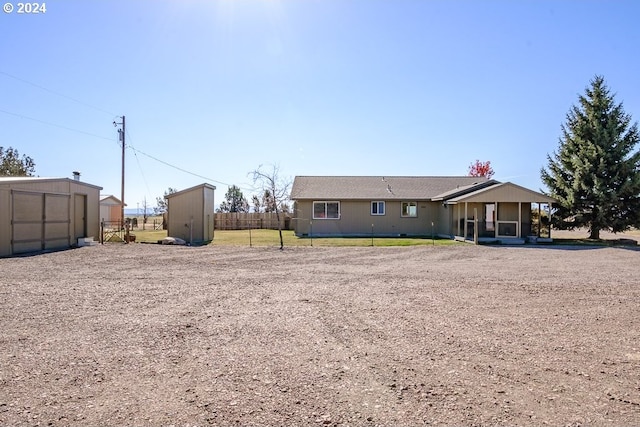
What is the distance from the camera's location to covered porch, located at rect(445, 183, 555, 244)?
20.4m

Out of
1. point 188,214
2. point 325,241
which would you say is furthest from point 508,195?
point 188,214

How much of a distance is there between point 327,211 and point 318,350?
2111 centimetres

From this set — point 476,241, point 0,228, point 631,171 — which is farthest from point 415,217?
point 0,228

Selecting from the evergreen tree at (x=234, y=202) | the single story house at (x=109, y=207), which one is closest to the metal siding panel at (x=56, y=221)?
the single story house at (x=109, y=207)

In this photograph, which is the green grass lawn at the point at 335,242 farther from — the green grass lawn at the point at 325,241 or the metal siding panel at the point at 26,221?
the metal siding panel at the point at 26,221

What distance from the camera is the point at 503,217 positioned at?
75.6 ft

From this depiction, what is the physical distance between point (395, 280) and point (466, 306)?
2729mm

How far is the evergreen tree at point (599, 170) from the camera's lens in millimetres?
21625

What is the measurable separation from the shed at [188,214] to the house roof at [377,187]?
5.45 m

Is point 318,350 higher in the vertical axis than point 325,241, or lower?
lower

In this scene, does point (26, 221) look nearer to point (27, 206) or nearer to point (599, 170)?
point (27, 206)

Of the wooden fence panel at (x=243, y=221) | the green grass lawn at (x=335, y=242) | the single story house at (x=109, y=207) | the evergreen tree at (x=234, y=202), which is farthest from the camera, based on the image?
the evergreen tree at (x=234, y=202)

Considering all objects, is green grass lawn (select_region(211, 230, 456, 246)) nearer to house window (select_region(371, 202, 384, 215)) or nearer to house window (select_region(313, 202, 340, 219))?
house window (select_region(313, 202, 340, 219))

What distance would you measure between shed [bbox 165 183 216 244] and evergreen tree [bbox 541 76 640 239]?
19.2m
